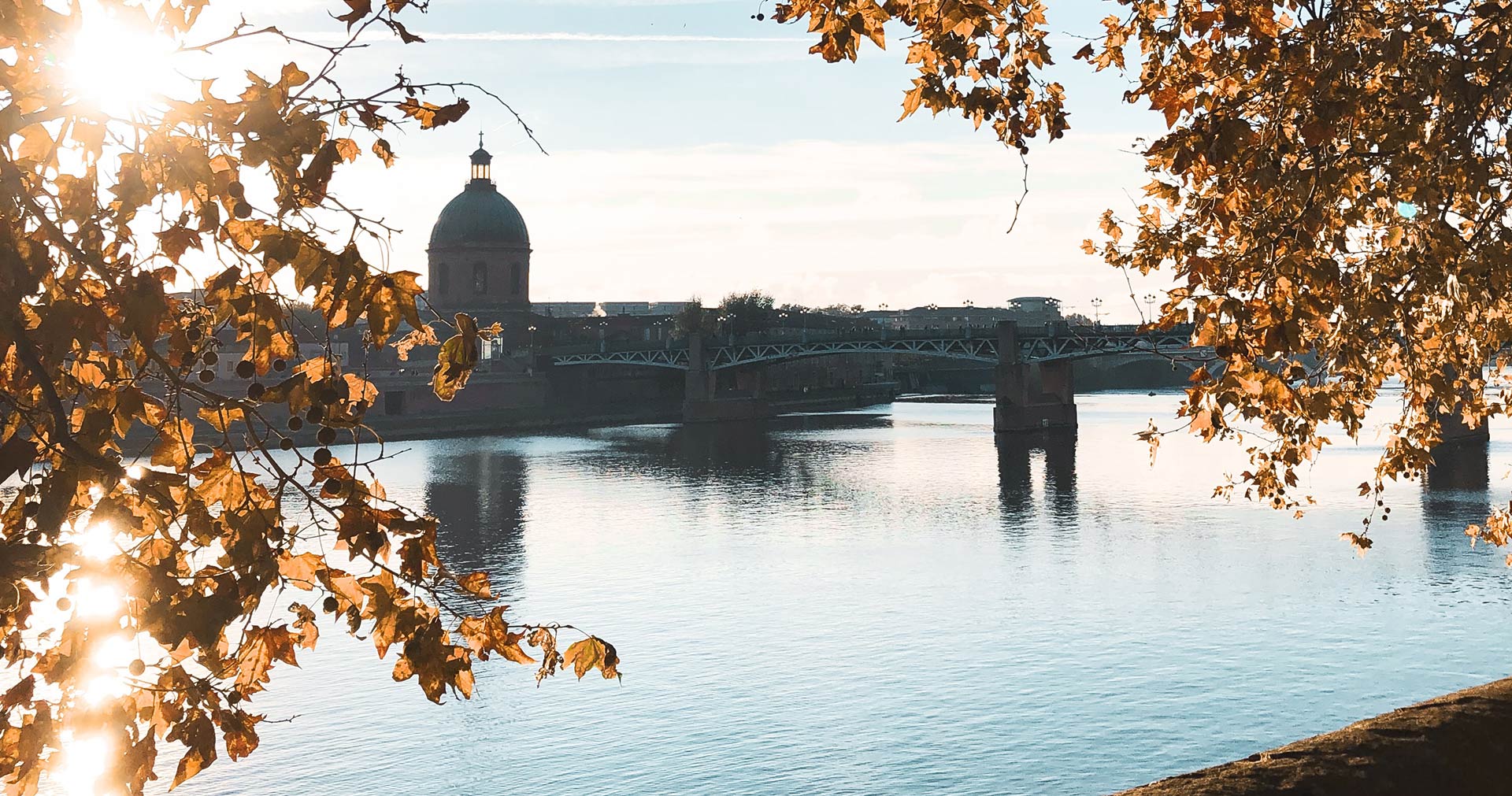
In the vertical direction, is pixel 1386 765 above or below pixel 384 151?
below

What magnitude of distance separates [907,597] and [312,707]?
11.1m

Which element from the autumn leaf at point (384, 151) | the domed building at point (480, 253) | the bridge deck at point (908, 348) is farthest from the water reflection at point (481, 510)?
A: the domed building at point (480, 253)

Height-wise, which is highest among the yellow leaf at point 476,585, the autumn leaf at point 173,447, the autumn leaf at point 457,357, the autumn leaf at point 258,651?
the autumn leaf at point 457,357

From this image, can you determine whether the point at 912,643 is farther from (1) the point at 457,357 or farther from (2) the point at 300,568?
(1) the point at 457,357

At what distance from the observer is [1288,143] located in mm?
6961

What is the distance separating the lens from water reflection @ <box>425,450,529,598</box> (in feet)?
103

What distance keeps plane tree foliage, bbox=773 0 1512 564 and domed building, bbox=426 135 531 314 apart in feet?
305

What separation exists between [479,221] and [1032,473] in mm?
60114

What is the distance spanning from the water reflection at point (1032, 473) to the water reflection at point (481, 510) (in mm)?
12034

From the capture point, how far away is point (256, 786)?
16484 millimetres

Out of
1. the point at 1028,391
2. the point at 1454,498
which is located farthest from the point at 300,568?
the point at 1028,391

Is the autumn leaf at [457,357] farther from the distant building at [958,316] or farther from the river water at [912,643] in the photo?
the distant building at [958,316]

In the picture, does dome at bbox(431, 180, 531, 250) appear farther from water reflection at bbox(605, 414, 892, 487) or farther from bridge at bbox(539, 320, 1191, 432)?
water reflection at bbox(605, 414, 892, 487)

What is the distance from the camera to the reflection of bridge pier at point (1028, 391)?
6856 cm
